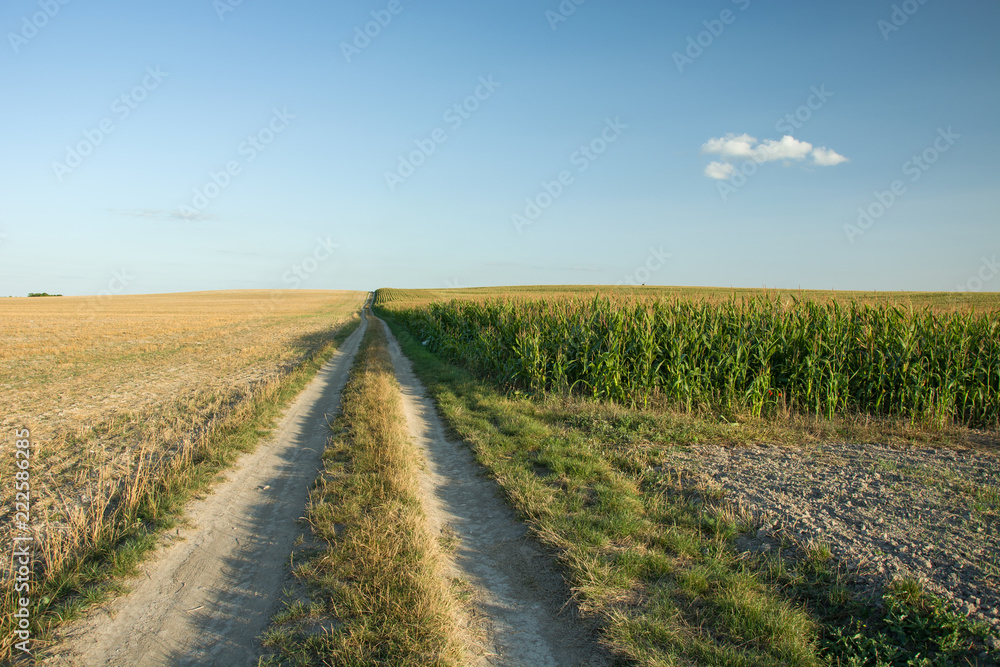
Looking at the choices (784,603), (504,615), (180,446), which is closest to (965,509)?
(784,603)

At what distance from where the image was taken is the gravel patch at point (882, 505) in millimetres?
4062

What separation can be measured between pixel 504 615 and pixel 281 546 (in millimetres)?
2336

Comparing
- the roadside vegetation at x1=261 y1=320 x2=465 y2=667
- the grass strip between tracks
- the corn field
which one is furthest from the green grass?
the grass strip between tracks

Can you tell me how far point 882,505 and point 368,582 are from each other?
5302mm

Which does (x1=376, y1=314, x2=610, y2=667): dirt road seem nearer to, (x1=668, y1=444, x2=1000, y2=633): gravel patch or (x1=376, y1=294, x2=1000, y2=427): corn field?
(x1=668, y1=444, x2=1000, y2=633): gravel patch

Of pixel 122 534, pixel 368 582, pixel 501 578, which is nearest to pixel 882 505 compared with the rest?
pixel 501 578

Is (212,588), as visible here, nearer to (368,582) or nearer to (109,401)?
(368,582)

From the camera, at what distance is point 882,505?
5.31 meters

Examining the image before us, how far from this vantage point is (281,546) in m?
4.78

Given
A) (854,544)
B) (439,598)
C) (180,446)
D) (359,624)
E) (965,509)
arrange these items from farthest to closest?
(180,446) < (965,509) < (854,544) < (439,598) < (359,624)

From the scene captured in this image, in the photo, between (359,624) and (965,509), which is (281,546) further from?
(965,509)

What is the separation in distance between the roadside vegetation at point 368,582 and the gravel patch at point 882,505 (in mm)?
3091

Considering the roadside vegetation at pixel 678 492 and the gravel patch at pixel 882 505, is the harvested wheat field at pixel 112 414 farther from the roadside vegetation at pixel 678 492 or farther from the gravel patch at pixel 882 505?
the gravel patch at pixel 882 505

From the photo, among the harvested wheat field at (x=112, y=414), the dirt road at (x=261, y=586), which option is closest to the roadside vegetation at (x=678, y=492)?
the dirt road at (x=261, y=586)
